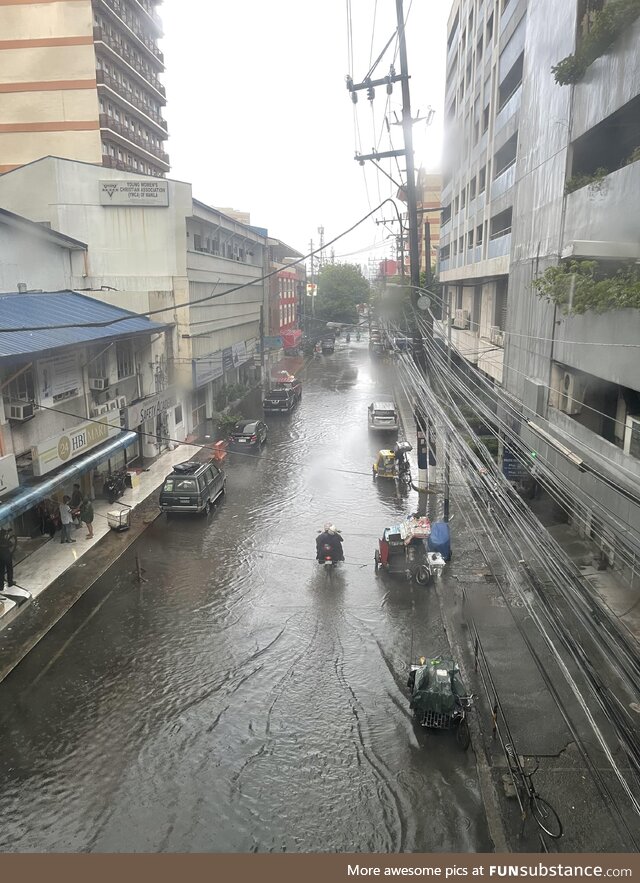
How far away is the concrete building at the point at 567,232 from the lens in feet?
33.6

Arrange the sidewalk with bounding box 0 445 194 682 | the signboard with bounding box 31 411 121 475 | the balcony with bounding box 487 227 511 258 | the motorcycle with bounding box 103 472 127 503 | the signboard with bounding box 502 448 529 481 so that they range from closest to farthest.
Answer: the sidewalk with bounding box 0 445 194 682 < the signboard with bounding box 31 411 121 475 < the signboard with bounding box 502 448 529 481 < the balcony with bounding box 487 227 511 258 < the motorcycle with bounding box 103 472 127 503

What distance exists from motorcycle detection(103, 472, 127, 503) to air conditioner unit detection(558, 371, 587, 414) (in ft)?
46.6

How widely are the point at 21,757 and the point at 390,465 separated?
1624 centimetres

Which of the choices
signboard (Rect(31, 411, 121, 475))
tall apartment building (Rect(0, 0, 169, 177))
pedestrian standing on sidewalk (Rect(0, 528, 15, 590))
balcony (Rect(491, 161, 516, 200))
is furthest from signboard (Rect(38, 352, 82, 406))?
tall apartment building (Rect(0, 0, 169, 177))

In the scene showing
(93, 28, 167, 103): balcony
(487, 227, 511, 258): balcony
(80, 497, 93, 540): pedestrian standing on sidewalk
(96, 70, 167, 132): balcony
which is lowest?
(80, 497, 93, 540): pedestrian standing on sidewalk

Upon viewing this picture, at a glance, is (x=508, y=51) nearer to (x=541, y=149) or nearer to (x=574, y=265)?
(x=541, y=149)

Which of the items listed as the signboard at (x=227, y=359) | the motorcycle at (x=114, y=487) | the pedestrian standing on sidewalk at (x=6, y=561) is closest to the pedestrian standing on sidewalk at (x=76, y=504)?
the motorcycle at (x=114, y=487)

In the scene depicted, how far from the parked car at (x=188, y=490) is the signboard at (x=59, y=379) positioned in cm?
398

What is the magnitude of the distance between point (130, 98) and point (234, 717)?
49645 mm

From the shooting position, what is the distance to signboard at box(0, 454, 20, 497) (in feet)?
44.7

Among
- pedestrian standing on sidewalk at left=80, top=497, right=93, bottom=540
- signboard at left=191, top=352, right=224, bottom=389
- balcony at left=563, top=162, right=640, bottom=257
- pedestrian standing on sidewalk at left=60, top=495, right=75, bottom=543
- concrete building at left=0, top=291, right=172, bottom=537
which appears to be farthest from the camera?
signboard at left=191, top=352, right=224, bottom=389

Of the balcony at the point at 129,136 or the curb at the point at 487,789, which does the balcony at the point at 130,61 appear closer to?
the balcony at the point at 129,136

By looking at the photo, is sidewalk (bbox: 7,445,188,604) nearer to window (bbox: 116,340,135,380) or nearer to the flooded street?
the flooded street

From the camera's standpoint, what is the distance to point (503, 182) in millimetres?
20781
